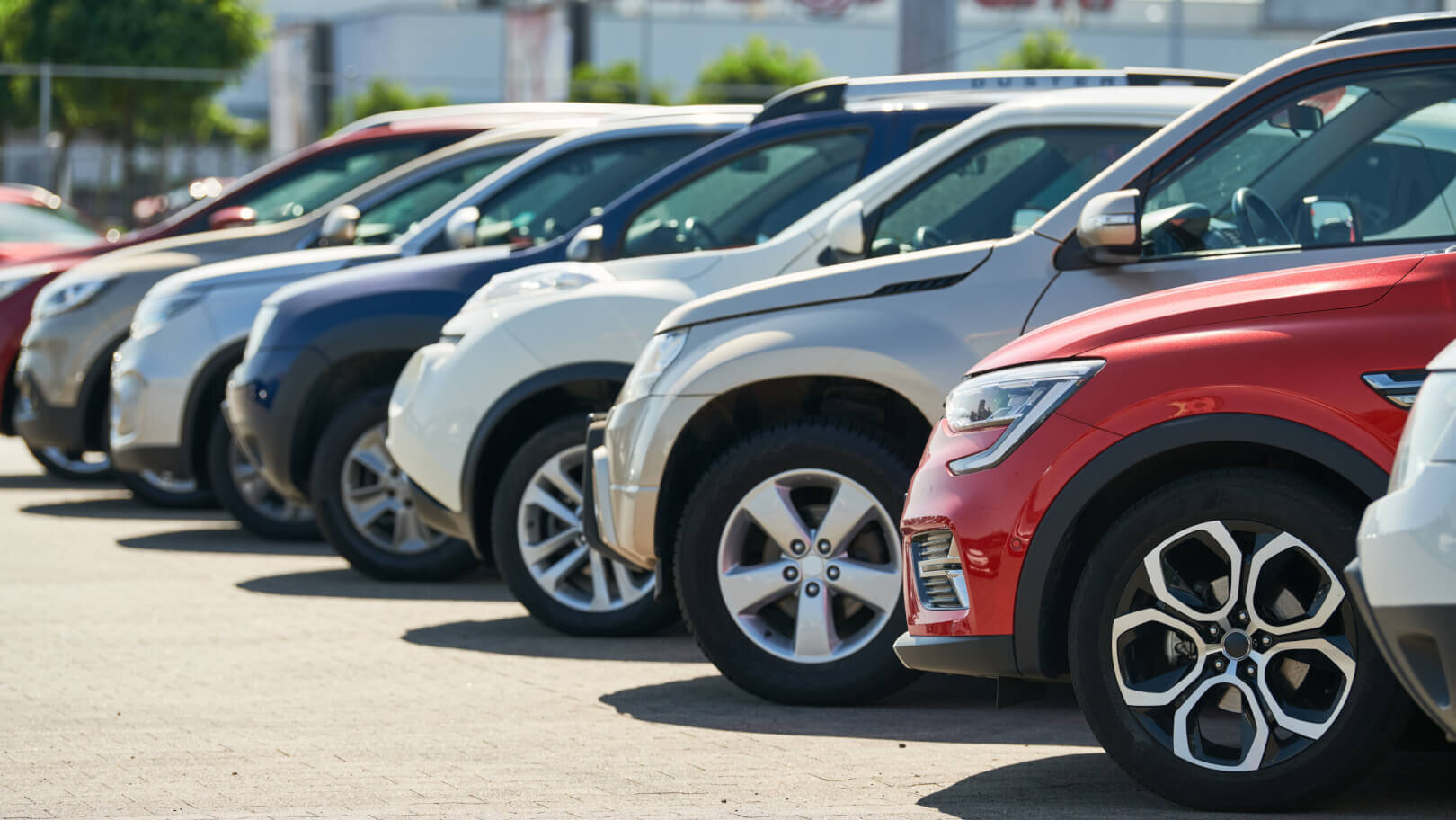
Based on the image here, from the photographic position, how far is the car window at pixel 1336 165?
5543 millimetres

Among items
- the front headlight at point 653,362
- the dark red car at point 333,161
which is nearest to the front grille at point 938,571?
the front headlight at point 653,362

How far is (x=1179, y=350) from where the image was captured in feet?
15.2

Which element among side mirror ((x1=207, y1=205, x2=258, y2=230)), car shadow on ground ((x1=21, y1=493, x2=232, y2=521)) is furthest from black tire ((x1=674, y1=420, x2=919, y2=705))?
side mirror ((x1=207, y1=205, x2=258, y2=230))

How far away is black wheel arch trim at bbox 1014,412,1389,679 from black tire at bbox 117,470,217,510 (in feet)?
26.4

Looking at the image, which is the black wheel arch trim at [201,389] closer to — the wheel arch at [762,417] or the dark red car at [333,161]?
the dark red car at [333,161]

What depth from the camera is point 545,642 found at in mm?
7621

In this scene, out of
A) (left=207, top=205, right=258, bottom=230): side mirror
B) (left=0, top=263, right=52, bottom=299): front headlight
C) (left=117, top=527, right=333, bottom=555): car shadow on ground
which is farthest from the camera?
(left=0, top=263, right=52, bottom=299): front headlight

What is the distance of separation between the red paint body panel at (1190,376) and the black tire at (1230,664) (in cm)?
16

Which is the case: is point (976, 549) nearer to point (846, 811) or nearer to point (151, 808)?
point (846, 811)

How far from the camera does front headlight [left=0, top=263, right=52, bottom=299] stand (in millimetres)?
13625

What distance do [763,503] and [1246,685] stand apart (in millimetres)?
1932

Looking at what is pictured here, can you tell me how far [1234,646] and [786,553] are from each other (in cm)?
185

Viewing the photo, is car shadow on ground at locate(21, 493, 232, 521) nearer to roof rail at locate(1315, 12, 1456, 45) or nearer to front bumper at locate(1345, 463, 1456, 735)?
roof rail at locate(1315, 12, 1456, 45)

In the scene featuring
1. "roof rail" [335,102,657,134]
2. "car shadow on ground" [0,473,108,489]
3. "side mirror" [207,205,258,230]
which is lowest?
"car shadow on ground" [0,473,108,489]
